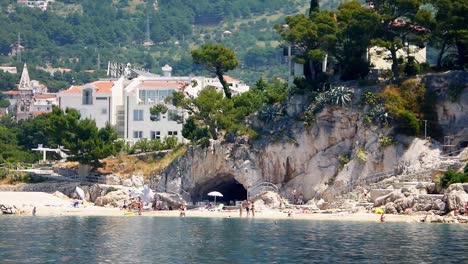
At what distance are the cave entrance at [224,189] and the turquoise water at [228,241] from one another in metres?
11.8

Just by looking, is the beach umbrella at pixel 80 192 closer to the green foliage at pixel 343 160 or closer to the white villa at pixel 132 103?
the white villa at pixel 132 103

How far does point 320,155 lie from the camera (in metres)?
88.6

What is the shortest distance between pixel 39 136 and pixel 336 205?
4032cm

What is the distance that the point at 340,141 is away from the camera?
291 feet

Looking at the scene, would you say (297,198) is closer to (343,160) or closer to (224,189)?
(343,160)

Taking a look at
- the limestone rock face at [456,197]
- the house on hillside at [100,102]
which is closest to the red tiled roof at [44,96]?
the house on hillside at [100,102]

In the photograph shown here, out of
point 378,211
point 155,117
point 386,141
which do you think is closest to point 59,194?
point 155,117

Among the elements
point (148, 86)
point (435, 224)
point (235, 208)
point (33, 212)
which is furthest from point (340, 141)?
point (148, 86)

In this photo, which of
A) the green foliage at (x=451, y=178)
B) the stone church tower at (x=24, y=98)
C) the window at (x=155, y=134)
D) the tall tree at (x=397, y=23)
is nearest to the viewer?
the green foliage at (x=451, y=178)

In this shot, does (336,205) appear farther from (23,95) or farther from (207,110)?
(23,95)

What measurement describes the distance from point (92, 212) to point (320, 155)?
15995mm

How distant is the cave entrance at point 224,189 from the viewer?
94.2 meters

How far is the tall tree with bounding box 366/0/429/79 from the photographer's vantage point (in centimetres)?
8862

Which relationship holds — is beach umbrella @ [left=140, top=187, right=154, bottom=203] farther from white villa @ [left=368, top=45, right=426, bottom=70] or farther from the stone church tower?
the stone church tower
